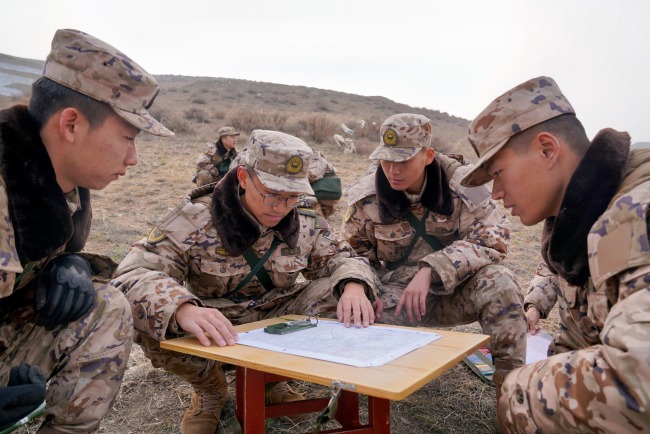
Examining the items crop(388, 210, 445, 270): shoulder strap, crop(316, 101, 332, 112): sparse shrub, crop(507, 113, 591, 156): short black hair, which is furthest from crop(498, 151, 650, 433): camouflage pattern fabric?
crop(316, 101, 332, 112): sparse shrub

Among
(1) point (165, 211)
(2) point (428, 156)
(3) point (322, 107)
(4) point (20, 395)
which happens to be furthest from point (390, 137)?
(3) point (322, 107)

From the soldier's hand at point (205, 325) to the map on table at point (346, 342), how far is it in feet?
0.23

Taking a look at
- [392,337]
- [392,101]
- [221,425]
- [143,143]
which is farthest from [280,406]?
[392,101]

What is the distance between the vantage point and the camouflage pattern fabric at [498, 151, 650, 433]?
138 cm

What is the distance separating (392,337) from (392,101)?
51.0 metres

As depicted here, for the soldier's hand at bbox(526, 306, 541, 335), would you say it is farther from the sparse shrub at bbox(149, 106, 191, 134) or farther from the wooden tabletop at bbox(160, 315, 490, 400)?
the sparse shrub at bbox(149, 106, 191, 134)

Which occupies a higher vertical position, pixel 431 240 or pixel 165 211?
pixel 431 240

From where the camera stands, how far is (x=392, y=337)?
93.6 inches

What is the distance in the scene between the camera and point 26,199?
2121 millimetres

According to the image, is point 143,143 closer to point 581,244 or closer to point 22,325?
point 22,325

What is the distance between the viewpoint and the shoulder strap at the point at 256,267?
3250 millimetres

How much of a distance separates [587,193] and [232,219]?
185cm

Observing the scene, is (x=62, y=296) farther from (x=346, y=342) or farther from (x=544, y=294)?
(x=544, y=294)

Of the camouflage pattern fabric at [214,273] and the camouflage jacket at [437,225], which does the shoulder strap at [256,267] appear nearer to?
the camouflage pattern fabric at [214,273]
